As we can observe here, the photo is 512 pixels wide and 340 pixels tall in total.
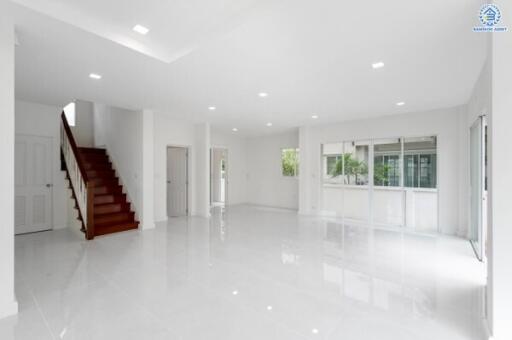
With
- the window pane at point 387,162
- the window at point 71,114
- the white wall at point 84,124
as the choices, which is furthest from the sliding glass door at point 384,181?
the window at point 71,114

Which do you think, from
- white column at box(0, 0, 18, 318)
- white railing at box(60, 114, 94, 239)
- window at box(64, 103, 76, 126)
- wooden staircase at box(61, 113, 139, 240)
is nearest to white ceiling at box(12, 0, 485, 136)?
white column at box(0, 0, 18, 318)

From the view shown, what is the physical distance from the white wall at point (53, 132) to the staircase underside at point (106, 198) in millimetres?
633

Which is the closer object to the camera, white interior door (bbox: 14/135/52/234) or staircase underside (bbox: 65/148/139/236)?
white interior door (bbox: 14/135/52/234)

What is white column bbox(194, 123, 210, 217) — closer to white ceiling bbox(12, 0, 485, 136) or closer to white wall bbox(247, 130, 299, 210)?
white ceiling bbox(12, 0, 485, 136)

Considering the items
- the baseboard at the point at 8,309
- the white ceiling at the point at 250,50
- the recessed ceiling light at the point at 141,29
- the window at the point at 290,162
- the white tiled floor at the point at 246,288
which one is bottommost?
the white tiled floor at the point at 246,288

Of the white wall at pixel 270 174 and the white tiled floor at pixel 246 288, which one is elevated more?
the white wall at pixel 270 174

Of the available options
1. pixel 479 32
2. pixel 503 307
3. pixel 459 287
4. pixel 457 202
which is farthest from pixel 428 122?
pixel 503 307

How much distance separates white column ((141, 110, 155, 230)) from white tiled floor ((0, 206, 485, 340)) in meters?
0.84

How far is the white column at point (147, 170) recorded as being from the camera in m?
5.92

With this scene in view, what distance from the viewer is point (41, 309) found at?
2521mm

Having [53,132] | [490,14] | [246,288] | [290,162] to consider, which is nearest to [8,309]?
[246,288]

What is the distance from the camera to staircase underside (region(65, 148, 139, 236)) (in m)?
5.53

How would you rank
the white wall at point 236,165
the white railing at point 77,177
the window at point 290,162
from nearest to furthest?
the white railing at point 77,177, the window at point 290,162, the white wall at point 236,165

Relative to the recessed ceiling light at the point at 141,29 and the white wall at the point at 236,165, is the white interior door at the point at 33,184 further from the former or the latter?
the white wall at the point at 236,165
